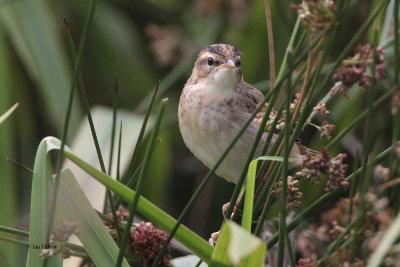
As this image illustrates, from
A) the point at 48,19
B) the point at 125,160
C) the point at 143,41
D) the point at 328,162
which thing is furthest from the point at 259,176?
the point at 143,41

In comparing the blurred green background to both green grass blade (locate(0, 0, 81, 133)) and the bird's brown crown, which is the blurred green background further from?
the bird's brown crown

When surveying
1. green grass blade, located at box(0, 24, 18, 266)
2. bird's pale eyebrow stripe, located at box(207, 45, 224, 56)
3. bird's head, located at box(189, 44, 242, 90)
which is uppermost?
bird's pale eyebrow stripe, located at box(207, 45, 224, 56)

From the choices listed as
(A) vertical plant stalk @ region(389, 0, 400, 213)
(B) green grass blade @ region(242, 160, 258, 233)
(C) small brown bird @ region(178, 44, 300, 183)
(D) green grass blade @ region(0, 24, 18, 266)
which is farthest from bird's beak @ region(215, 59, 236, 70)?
(B) green grass blade @ region(242, 160, 258, 233)

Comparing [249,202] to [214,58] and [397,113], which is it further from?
[214,58]

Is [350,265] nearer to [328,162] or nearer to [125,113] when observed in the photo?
[328,162]

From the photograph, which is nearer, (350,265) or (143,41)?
(350,265)

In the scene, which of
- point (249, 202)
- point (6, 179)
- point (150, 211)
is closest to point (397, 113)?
point (249, 202)
